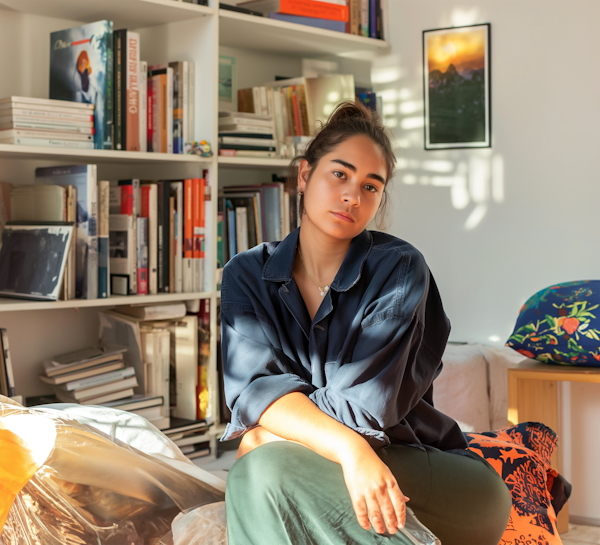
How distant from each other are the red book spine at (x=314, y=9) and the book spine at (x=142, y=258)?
0.85 metres

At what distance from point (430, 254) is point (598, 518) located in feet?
3.41

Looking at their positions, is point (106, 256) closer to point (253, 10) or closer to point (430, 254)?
point (253, 10)

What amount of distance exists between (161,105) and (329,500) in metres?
1.50

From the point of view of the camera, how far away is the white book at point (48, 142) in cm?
178

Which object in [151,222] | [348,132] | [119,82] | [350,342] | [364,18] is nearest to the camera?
[350,342]

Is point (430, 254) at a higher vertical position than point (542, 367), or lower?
higher

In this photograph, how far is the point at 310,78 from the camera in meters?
2.41

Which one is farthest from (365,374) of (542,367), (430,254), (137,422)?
(430,254)

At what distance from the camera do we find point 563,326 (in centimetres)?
183

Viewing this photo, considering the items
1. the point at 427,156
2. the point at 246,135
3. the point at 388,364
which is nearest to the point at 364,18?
the point at 427,156

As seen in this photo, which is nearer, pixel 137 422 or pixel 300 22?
pixel 137 422

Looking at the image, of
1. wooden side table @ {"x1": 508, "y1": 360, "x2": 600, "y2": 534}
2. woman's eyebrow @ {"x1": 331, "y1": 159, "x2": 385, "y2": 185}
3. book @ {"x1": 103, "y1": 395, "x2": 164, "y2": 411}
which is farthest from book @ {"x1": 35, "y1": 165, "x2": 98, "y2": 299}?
wooden side table @ {"x1": 508, "y1": 360, "x2": 600, "y2": 534}

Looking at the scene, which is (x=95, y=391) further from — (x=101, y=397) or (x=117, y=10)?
(x=117, y=10)

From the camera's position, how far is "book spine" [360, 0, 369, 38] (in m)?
2.48
